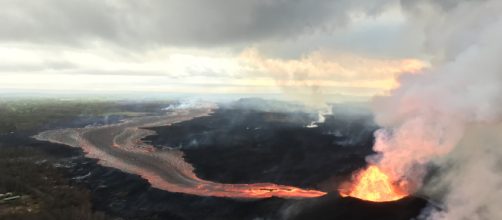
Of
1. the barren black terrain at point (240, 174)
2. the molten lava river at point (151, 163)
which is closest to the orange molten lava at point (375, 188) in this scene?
the barren black terrain at point (240, 174)

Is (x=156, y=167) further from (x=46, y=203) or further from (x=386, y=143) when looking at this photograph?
(x=386, y=143)

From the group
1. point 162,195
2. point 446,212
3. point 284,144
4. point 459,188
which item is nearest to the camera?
point 446,212

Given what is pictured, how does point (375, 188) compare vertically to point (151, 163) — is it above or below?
above

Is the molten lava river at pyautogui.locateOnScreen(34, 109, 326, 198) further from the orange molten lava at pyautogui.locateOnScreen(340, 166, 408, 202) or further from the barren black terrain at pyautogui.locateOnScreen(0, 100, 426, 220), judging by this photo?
the orange molten lava at pyautogui.locateOnScreen(340, 166, 408, 202)

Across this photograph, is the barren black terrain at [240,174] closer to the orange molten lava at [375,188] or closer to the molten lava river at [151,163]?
the molten lava river at [151,163]

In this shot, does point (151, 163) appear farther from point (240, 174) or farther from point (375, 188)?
point (375, 188)

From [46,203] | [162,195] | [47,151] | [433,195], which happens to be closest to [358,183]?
[433,195]

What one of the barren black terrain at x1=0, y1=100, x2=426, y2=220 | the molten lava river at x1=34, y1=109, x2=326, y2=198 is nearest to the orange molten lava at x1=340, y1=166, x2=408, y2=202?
the barren black terrain at x1=0, y1=100, x2=426, y2=220

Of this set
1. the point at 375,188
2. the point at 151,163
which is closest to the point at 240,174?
the point at 151,163
